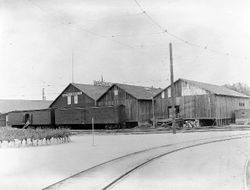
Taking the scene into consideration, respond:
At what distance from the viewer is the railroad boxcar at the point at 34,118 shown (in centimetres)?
5025

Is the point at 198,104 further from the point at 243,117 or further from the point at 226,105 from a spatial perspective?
the point at 243,117

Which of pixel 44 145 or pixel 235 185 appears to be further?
pixel 44 145

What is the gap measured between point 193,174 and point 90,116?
37017 mm

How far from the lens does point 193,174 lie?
9492 mm

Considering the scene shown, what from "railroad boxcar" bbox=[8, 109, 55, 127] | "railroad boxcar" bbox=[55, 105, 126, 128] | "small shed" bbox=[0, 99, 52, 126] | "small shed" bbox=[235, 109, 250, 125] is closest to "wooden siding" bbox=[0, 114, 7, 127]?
"railroad boxcar" bbox=[8, 109, 55, 127]

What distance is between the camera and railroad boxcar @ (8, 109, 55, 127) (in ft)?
165

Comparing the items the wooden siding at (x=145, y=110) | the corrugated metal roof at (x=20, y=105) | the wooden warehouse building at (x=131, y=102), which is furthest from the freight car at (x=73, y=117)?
the corrugated metal roof at (x=20, y=105)

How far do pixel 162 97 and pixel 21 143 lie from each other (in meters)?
27.1

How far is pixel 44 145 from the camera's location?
21.5 meters

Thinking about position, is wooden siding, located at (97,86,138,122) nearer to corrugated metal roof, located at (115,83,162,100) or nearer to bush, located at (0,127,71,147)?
corrugated metal roof, located at (115,83,162,100)

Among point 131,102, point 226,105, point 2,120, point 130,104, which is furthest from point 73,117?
point 2,120

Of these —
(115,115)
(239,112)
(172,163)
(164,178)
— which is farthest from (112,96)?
(164,178)

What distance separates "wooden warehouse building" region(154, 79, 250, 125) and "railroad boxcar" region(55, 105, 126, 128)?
16.8 ft

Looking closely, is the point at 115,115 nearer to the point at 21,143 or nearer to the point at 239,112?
the point at 239,112
